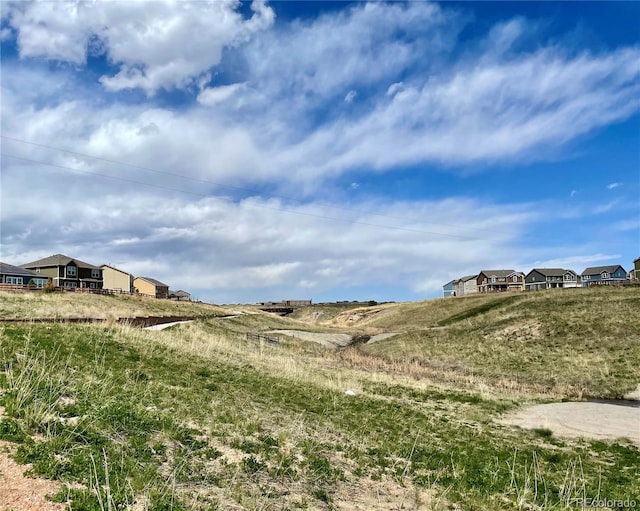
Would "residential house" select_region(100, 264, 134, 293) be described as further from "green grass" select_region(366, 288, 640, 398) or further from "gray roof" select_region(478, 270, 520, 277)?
"gray roof" select_region(478, 270, 520, 277)

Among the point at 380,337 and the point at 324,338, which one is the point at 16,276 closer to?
the point at 324,338

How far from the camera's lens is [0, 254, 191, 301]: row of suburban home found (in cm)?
9386

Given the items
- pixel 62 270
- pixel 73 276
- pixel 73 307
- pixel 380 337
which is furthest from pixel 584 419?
pixel 73 276

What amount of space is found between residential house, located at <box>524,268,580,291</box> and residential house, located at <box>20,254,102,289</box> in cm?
12384

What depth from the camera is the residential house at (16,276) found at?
90.2 meters

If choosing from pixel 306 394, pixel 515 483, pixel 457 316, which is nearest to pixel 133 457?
pixel 515 483

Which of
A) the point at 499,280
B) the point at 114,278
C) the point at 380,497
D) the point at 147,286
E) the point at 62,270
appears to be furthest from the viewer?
the point at 499,280

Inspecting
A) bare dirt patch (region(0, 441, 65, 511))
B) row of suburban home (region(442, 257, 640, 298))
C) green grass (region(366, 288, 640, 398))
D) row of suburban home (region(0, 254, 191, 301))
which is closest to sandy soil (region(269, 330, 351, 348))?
green grass (region(366, 288, 640, 398))

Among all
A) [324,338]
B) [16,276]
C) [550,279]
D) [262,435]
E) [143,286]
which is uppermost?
[143,286]

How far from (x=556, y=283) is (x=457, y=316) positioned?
78.1 meters

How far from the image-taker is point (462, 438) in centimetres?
1975

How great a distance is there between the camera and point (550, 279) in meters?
137

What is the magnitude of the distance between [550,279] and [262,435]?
464ft

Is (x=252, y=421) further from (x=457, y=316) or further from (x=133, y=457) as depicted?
(x=457, y=316)
